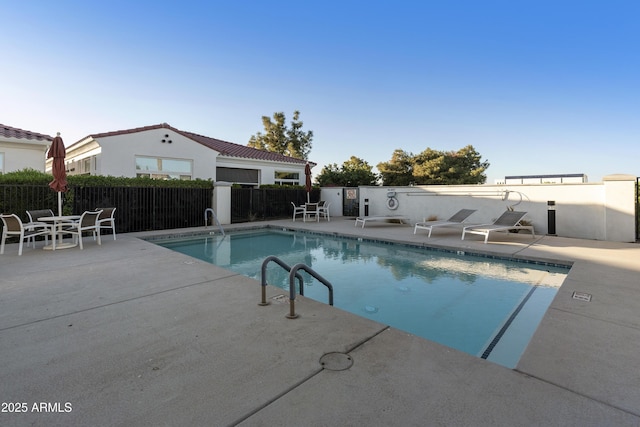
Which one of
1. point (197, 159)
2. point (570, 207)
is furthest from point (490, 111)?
point (197, 159)

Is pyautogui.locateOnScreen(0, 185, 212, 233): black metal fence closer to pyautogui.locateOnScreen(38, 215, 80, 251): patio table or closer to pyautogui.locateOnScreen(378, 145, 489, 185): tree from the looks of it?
pyautogui.locateOnScreen(38, 215, 80, 251): patio table

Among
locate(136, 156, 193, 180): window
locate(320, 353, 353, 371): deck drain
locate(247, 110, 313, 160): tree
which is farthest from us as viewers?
locate(247, 110, 313, 160): tree

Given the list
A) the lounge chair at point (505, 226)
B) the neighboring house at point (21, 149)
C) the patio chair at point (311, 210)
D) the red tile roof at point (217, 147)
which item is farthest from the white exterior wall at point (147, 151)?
the lounge chair at point (505, 226)

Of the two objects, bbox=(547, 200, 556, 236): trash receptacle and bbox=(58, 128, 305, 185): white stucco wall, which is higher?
bbox=(58, 128, 305, 185): white stucco wall

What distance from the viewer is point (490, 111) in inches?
678

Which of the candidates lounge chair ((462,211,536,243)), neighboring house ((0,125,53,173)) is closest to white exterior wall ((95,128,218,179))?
neighboring house ((0,125,53,173))

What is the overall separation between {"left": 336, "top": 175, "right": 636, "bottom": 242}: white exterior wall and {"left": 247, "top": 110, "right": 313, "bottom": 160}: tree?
2010cm

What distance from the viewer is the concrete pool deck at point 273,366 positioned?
71.7 inches

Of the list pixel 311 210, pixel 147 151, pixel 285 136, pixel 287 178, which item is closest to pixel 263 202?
pixel 311 210

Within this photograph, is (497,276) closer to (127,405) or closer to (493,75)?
(127,405)

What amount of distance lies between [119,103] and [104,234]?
6.53m

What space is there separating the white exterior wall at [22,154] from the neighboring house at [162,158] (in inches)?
72.2

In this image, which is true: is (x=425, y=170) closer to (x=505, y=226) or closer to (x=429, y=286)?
(x=505, y=226)

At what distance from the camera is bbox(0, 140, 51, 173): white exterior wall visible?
419 inches
